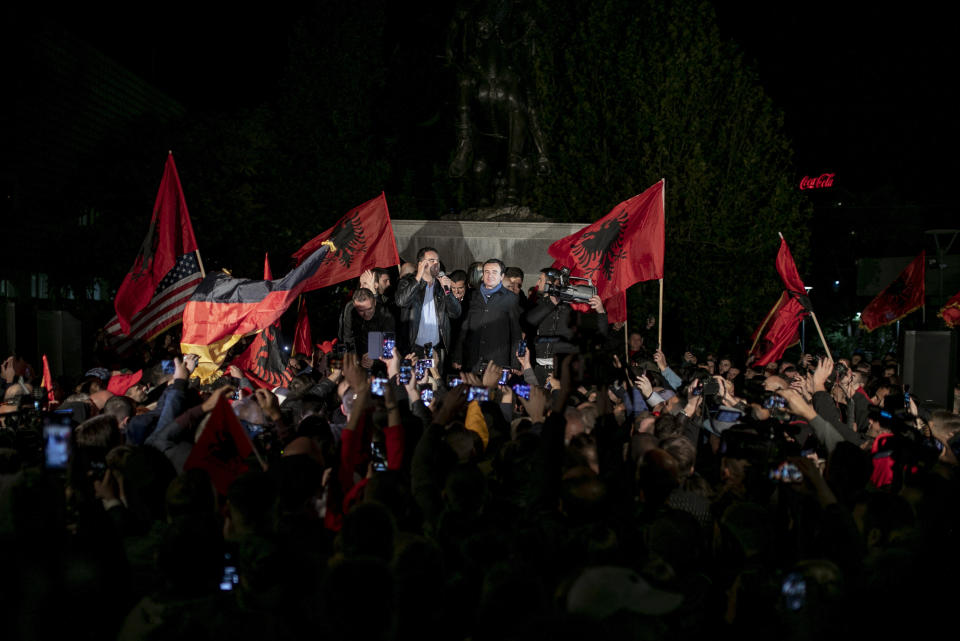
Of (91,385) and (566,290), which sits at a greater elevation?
(566,290)

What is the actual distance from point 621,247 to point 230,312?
451cm

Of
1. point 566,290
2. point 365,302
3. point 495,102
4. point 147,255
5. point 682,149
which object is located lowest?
point 365,302

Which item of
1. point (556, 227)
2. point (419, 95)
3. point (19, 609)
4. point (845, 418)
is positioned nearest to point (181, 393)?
point (19, 609)

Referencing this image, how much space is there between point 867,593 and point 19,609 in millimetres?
3029

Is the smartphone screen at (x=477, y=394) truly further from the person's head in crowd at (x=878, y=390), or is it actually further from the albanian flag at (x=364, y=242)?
the person's head in crowd at (x=878, y=390)

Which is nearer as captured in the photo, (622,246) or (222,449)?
(222,449)

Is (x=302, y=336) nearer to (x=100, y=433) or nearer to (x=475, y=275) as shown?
(x=475, y=275)

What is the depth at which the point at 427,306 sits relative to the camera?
9.78m

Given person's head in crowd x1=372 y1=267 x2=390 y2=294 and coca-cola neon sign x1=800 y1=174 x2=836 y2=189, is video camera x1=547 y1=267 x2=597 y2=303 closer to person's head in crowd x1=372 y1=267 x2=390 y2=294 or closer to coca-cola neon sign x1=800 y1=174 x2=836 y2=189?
person's head in crowd x1=372 y1=267 x2=390 y2=294

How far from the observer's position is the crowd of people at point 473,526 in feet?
9.21

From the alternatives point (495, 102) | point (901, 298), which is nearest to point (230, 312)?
point (495, 102)

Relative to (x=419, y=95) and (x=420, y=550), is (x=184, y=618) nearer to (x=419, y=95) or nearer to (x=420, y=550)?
(x=420, y=550)

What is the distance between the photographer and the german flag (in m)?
9.34

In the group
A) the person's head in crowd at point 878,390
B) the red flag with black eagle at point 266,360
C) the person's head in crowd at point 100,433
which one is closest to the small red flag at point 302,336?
the red flag with black eagle at point 266,360
